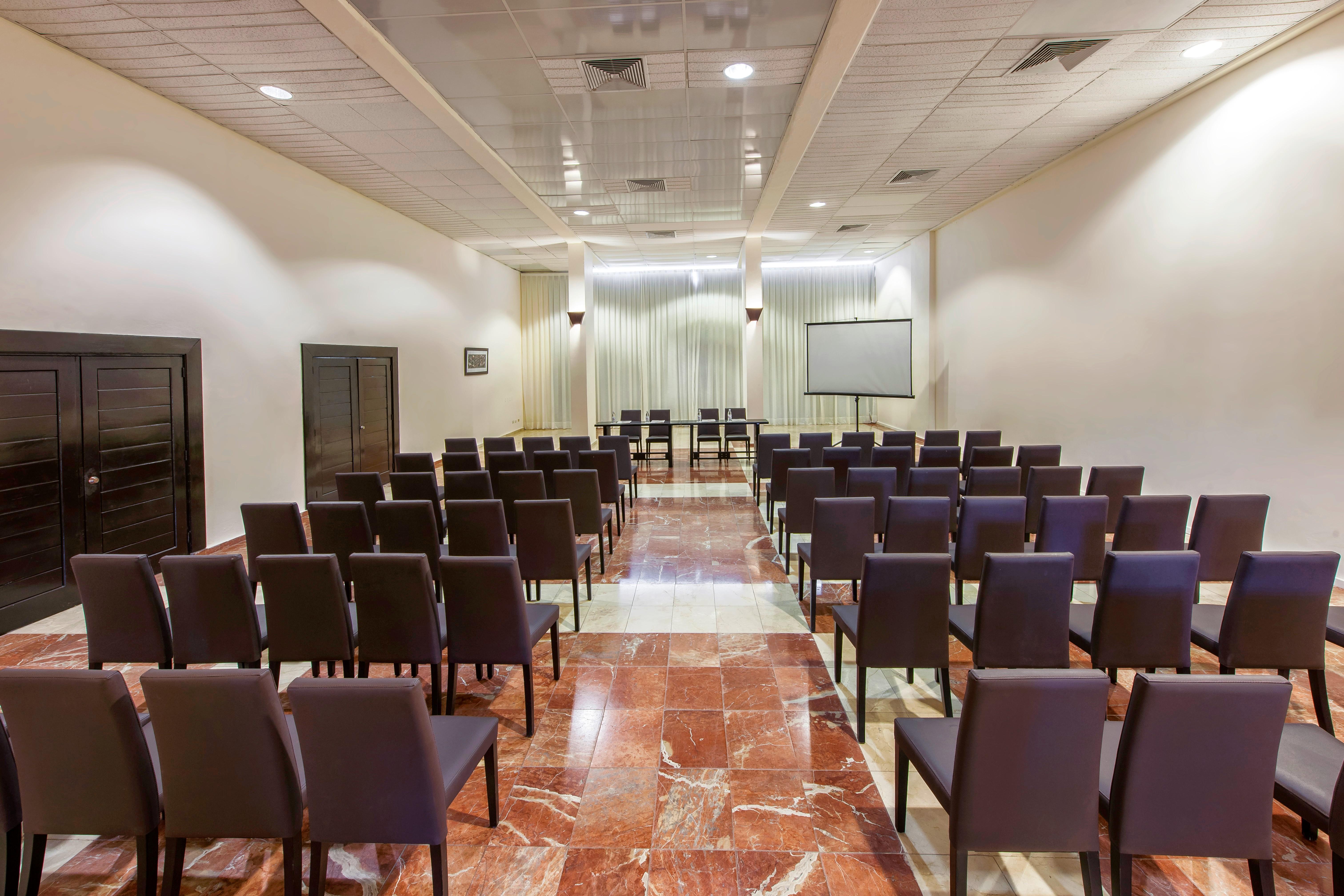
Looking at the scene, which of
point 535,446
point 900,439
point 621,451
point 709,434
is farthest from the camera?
point 709,434

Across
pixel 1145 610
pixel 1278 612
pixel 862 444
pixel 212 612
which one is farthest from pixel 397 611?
pixel 862 444

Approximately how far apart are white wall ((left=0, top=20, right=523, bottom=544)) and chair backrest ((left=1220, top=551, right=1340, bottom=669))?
6599mm

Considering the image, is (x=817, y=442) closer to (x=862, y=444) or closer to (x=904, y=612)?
(x=862, y=444)

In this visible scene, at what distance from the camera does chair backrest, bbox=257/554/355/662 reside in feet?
9.07

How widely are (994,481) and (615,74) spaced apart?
404 cm

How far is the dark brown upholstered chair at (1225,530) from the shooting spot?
3.36 meters

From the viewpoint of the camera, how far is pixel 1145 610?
263 cm

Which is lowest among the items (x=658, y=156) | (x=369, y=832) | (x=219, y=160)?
(x=369, y=832)

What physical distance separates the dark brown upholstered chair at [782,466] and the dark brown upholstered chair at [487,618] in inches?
138

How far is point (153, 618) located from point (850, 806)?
2.87m

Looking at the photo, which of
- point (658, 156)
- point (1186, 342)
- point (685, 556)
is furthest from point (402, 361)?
point (1186, 342)

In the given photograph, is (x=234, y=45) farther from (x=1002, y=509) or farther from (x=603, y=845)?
(x=1002, y=509)

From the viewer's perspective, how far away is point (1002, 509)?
12.0 feet

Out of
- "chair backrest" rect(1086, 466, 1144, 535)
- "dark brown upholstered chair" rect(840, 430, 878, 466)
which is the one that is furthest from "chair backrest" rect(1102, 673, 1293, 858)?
"dark brown upholstered chair" rect(840, 430, 878, 466)
